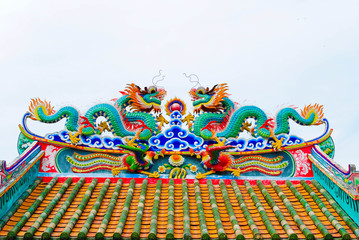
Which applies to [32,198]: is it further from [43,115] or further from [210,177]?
[210,177]

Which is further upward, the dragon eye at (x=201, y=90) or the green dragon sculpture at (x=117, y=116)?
the dragon eye at (x=201, y=90)

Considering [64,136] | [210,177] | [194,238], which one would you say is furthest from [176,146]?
[194,238]

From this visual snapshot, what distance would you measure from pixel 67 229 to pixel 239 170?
3.70m

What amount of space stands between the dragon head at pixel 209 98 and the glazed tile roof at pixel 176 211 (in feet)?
5.91

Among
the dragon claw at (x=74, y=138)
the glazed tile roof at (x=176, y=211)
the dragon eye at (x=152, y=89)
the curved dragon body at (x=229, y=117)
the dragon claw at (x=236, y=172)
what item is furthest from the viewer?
the dragon eye at (x=152, y=89)

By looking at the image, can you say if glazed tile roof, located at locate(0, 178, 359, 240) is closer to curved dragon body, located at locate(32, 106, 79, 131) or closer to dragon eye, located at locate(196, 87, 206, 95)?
curved dragon body, located at locate(32, 106, 79, 131)

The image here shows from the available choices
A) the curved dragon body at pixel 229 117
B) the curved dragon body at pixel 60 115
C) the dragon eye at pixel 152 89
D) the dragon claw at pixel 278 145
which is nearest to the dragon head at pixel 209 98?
the curved dragon body at pixel 229 117

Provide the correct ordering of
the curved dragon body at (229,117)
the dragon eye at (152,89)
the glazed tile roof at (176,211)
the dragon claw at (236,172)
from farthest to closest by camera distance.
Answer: the dragon eye at (152,89) → the curved dragon body at (229,117) → the dragon claw at (236,172) → the glazed tile roof at (176,211)

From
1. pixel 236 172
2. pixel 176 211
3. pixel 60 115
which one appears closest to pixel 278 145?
pixel 236 172

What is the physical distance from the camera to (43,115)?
9242 millimetres

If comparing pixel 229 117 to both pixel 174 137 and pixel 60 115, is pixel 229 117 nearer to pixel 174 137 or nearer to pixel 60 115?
pixel 174 137

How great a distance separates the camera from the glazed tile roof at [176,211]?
6.48 metres

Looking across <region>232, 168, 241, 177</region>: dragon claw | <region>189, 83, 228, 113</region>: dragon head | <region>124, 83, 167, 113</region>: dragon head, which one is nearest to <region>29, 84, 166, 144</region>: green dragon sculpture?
<region>124, 83, 167, 113</region>: dragon head

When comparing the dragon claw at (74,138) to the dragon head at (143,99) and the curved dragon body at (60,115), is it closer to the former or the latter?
the curved dragon body at (60,115)
